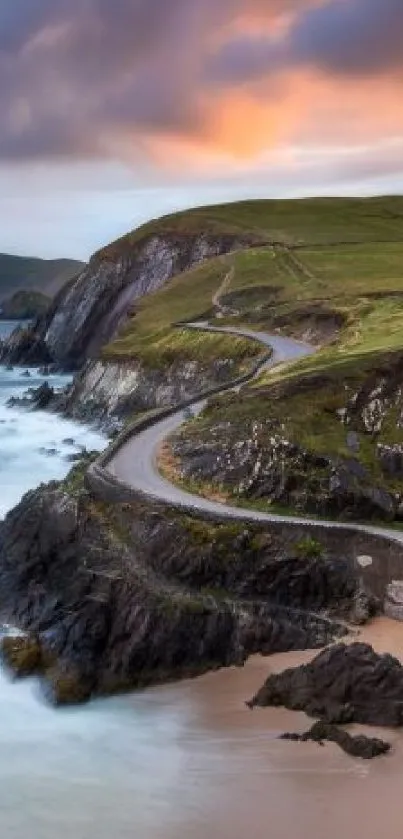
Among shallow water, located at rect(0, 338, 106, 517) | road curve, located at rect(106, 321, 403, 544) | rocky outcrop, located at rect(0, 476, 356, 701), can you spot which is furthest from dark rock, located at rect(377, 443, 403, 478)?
shallow water, located at rect(0, 338, 106, 517)

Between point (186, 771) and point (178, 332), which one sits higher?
point (178, 332)

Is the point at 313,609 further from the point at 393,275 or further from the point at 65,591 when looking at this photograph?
the point at 393,275

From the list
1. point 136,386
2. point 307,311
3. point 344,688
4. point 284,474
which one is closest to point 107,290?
point 136,386

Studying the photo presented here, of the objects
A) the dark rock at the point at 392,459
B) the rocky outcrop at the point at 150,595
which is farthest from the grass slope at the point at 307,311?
the rocky outcrop at the point at 150,595

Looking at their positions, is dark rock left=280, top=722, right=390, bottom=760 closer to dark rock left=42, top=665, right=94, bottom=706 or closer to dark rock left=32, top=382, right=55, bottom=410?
dark rock left=42, top=665, right=94, bottom=706

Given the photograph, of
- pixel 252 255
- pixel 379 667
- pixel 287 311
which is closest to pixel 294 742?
pixel 379 667

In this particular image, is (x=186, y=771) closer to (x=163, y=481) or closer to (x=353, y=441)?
(x=163, y=481)

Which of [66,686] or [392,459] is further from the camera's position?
[392,459]

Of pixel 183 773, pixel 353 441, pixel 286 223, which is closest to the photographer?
pixel 183 773
